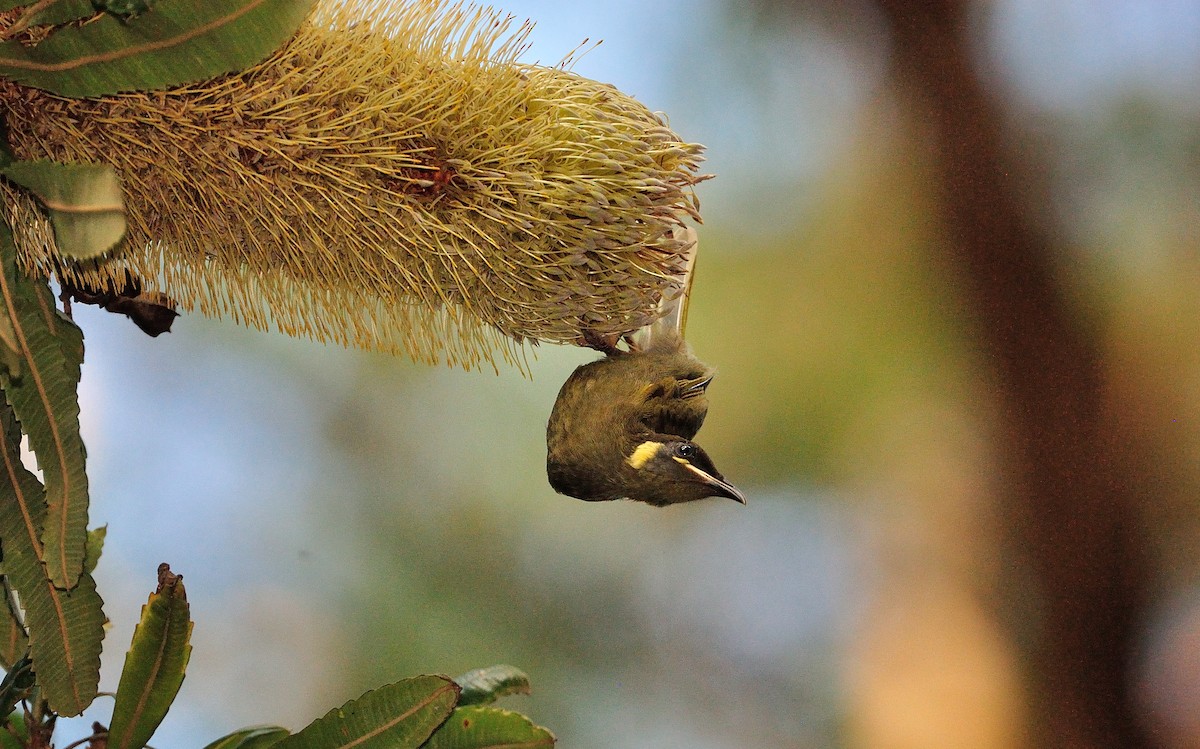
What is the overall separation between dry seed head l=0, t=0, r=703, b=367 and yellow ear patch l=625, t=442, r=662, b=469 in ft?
0.49

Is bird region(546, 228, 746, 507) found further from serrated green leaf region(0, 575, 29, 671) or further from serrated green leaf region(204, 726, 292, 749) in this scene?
serrated green leaf region(0, 575, 29, 671)

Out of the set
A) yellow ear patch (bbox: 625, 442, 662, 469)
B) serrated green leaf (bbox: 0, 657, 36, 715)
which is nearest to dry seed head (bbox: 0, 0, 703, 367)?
yellow ear patch (bbox: 625, 442, 662, 469)

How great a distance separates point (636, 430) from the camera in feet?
2.92

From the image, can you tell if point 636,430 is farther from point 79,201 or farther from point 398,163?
point 79,201

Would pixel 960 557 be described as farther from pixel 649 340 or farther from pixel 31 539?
pixel 31 539

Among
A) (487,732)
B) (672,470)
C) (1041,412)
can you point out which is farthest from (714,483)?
(1041,412)

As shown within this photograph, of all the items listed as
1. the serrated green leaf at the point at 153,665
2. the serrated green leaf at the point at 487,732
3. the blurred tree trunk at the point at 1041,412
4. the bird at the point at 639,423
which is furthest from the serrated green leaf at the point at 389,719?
the blurred tree trunk at the point at 1041,412

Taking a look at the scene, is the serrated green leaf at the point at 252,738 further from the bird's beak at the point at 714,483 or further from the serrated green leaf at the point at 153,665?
the bird's beak at the point at 714,483

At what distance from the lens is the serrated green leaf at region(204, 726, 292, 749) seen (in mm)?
1031

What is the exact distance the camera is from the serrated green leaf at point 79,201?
0.71 metres

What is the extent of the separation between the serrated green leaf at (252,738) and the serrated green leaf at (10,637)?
27 cm

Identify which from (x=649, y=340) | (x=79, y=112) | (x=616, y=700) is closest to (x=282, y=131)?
(x=79, y=112)

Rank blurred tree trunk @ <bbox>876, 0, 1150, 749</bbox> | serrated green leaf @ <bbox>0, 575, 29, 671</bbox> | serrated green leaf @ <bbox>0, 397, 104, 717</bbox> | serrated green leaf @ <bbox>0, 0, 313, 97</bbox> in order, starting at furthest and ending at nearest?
blurred tree trunk @ <bbox>876, 0, 1150, 749</bbox> → serrated green leaf @ <bbox>0, 575, 29, 671</bbox> → serrated green leaf @ <bbox>0, 397, 104, 717</bbox> → serrated green leaf @ <bbox>0, 0, 313, 97</bbox>

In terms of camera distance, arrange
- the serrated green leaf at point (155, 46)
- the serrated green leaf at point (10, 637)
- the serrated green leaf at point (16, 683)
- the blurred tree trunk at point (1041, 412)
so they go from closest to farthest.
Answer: the serrated green leaf at point (155, 46), the serrated green leaf at point (16, 683), the serrated green leaf at point (10, 637), the blurred tree trunk at point (1041, 412)
